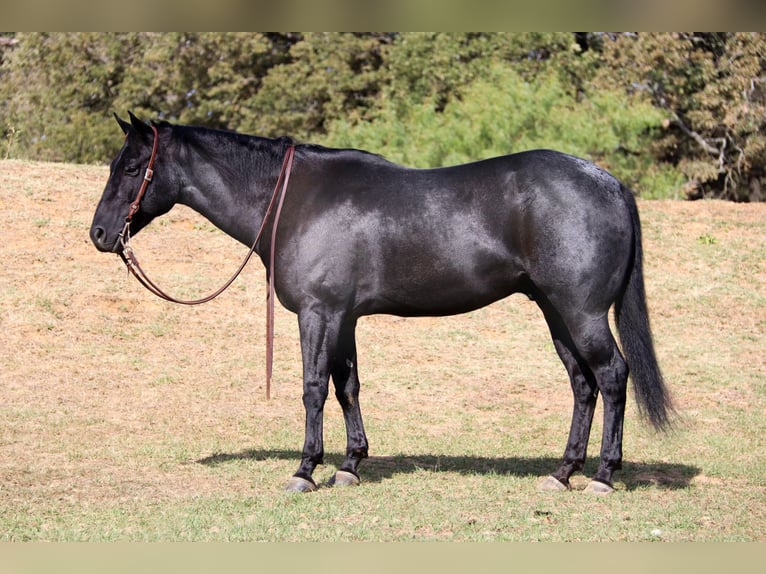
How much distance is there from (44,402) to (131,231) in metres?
3.95

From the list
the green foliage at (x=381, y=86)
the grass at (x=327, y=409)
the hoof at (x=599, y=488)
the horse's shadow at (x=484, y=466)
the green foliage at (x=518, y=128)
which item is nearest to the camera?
the grass at (x=327, y=409)

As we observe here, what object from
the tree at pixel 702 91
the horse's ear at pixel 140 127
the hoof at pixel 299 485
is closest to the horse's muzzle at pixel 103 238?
the horse's ear at pixel 140 127

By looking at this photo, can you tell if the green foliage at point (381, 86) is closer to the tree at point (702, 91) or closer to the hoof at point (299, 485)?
the tree at point (702, 91)

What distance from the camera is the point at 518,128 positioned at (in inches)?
746

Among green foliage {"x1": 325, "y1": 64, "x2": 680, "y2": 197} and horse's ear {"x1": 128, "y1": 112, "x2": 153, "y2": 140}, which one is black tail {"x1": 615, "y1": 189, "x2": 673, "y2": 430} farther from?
green foliage {"x1": 325, "y1": 64, "x2": 680, "y2": 197}

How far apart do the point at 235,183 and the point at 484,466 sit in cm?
295

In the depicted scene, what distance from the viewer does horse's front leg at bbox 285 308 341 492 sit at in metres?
7.04

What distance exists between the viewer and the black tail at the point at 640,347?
7.10 meters

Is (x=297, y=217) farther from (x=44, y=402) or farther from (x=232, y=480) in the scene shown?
(x=44, y=402)

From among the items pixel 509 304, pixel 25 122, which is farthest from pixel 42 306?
pixel 25 122

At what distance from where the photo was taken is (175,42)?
25.5 metres

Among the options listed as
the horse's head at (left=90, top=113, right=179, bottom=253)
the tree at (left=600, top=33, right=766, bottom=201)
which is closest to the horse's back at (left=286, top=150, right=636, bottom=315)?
the horse's head at (left=90, top=113, right=179, bottom=253)

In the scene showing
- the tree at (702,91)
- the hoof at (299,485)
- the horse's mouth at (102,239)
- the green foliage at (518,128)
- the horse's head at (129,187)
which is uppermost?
the tree at (702,91)

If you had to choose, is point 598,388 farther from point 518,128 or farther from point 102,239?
point 518,128
